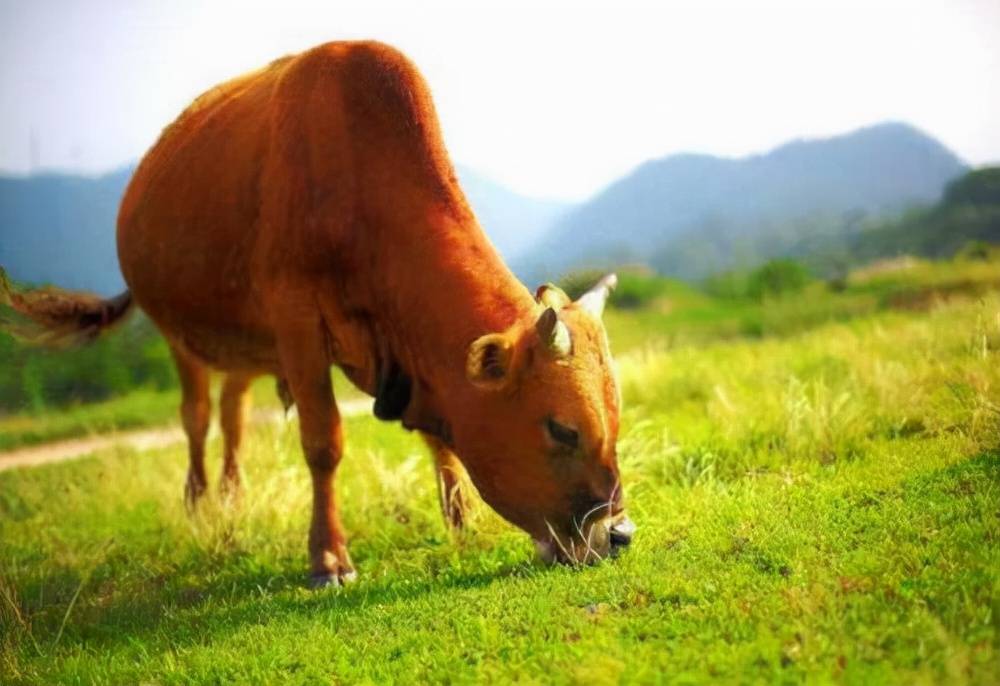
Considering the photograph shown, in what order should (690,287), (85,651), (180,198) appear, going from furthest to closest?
1. (690,287)
2. (180,198)
3. (85,651)

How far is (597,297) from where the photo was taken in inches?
216

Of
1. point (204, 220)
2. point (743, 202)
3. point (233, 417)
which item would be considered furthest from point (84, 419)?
point (743, 202)

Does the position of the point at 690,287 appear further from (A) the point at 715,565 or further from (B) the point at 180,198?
(A) the point at 715,565

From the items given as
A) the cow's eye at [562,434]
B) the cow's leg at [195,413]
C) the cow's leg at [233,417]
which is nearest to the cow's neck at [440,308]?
the cow's eye at [562,434]

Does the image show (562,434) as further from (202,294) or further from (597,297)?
(202,294)

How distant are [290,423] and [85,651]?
15.4 ft

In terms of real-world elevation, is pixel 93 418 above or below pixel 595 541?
below

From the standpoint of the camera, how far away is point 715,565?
15.5ft

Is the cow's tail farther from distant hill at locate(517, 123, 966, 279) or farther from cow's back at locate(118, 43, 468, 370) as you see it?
distant hill at locate(517, 123, 966, 279)

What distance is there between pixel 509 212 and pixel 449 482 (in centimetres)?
231

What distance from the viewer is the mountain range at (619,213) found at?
7523 millimetres

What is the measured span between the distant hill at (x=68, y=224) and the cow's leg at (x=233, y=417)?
1.44 m

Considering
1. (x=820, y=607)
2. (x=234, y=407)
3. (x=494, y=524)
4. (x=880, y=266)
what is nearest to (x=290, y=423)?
(x=234, y=407)

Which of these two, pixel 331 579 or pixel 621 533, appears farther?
pixel 331 579
